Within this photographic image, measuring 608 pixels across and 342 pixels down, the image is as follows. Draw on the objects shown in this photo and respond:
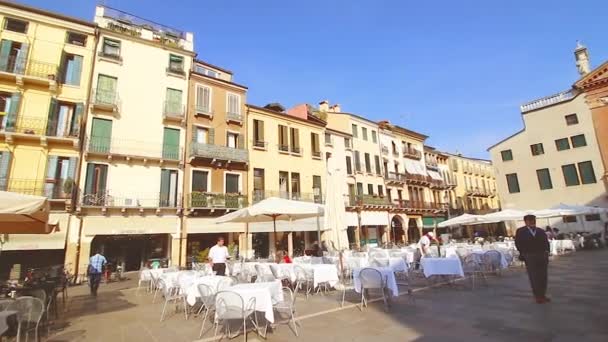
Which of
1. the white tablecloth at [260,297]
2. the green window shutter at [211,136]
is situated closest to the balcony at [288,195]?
the green window shutter at [211,136]

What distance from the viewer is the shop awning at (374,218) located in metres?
30.6

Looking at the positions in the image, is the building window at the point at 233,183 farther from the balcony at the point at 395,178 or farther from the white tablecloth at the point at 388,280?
the balcony at the point at 395,178

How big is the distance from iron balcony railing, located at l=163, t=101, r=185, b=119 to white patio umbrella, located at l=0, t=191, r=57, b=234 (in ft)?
47.4

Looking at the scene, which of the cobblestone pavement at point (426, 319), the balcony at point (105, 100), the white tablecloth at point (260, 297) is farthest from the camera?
the balcony at point (105, 100)

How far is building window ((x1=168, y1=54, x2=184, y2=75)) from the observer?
72.2ft

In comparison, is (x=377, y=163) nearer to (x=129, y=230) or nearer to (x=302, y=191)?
(x=302, y=191)

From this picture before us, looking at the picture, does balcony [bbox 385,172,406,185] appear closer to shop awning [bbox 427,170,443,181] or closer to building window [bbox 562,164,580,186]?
shop awning [bbox 427,170,443,181]

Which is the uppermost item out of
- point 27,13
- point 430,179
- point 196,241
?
point 27,13

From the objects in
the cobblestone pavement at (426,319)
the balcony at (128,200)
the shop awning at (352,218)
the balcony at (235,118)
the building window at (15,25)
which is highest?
the building window at (15,25)

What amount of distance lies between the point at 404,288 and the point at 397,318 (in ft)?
12.3

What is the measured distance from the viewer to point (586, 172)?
1061 inches

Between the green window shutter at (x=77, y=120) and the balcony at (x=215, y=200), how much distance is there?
6.83 meters

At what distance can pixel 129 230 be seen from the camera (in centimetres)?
1814

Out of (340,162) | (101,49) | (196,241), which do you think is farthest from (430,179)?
(101,49)
